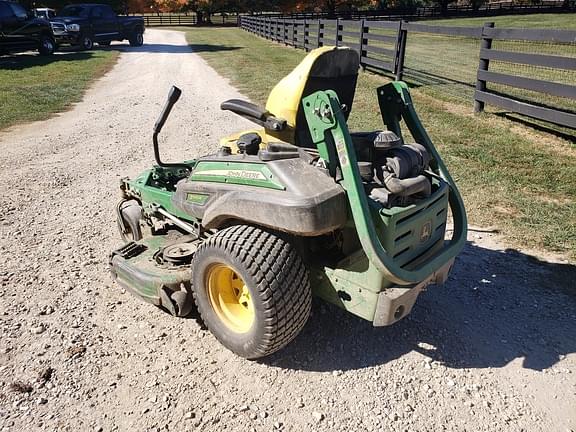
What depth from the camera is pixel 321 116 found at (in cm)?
266

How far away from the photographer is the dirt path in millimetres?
2674

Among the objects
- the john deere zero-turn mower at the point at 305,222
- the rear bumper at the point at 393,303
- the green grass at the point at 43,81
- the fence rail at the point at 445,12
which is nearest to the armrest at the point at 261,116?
the john deere zero-turn mower at the point at 305,222

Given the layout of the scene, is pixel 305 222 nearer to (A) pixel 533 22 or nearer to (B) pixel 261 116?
(B) pixel 261 116

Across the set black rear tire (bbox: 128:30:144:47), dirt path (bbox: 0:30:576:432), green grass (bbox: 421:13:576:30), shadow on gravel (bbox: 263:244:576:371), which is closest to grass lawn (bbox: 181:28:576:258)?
dirt path (bbox: 0:30:576:432)

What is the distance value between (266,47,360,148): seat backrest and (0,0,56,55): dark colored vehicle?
16.4m

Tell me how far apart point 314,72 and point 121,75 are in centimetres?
1302

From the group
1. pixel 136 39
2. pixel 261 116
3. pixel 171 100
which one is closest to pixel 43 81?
pixel 136 39

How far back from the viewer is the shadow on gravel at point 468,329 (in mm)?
3104

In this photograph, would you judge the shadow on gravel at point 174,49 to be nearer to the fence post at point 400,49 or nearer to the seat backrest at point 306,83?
the fence post at point 400,49

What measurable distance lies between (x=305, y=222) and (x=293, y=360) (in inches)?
38.7

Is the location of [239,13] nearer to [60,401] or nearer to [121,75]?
[121,75]

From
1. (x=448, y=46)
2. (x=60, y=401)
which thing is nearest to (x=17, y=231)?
(x=60, y=401)

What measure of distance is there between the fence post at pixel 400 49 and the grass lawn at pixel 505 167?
0.94 metres

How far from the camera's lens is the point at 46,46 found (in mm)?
18188
